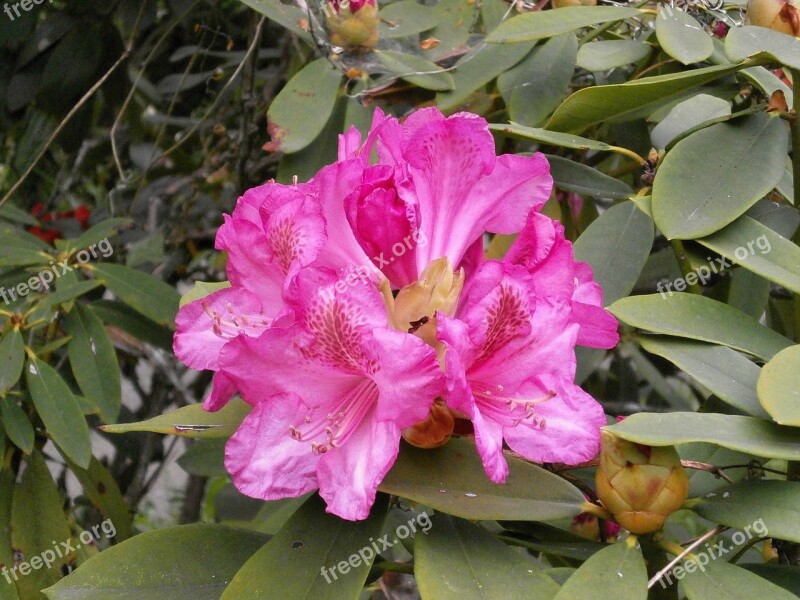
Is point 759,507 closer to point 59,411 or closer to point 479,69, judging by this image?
point 479,69

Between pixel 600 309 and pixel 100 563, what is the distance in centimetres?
47

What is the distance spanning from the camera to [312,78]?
1.21 m

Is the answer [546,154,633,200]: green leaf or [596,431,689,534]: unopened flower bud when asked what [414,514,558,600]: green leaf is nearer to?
[596,431,689,534]: unopened flower bud

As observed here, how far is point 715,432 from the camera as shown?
609 mm

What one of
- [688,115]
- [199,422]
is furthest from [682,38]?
[199,422]

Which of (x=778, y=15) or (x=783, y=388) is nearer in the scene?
(x=783, y=388)

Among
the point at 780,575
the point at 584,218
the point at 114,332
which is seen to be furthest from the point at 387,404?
the point at 114,332

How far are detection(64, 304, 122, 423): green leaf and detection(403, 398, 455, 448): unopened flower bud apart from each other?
69cm

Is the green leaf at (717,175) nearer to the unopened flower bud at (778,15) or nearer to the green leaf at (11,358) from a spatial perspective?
A: the unopened flower bud at (778,15)

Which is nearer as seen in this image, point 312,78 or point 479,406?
point 479,406

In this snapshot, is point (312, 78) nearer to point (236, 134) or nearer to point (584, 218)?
point (584, 218)

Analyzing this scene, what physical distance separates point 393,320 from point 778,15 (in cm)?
55

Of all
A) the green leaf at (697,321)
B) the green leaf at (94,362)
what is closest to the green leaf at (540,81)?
the green leaf at (697,321)

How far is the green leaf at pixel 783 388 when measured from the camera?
0.59 metres
